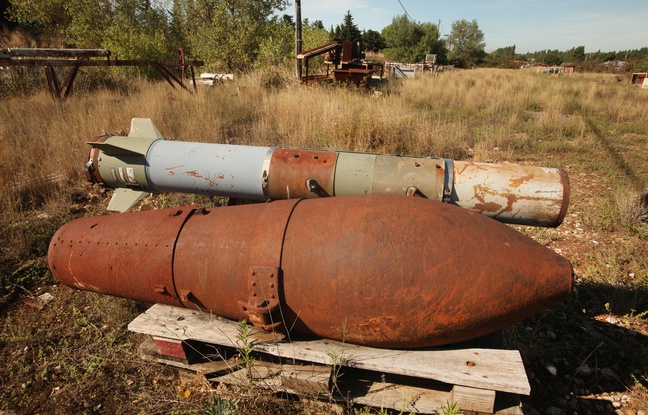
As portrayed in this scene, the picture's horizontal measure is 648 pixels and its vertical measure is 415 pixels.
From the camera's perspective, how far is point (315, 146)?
17.2 feet

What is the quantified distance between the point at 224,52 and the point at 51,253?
1353cm

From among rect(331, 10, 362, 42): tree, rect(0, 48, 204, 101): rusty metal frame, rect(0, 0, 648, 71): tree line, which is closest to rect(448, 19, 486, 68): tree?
rect(331, 10, 362, 42): tree

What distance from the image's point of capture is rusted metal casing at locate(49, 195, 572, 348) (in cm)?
145

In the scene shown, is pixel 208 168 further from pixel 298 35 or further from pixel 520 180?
pixel 298 35

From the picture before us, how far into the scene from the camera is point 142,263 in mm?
1789

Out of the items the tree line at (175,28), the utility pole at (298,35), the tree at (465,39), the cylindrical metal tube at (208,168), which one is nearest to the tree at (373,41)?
the tree at (465,39)

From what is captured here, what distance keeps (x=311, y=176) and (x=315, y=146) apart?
10.4 feet

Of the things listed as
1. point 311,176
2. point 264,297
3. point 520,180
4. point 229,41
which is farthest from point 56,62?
point 229,41

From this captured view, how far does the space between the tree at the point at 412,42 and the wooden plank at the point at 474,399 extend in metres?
38.0

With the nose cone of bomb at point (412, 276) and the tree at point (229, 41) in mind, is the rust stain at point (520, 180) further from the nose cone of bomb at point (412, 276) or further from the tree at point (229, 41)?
the tree at point (229, 41)

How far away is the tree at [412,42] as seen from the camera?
116ft

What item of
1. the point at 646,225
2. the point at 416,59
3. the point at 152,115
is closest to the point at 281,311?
the point at 646,225

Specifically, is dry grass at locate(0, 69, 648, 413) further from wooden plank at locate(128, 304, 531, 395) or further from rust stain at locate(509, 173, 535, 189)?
rust stain at locate(509, 173, 535, 189)

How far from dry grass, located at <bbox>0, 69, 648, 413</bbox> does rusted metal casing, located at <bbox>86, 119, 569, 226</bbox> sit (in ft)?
3.38
